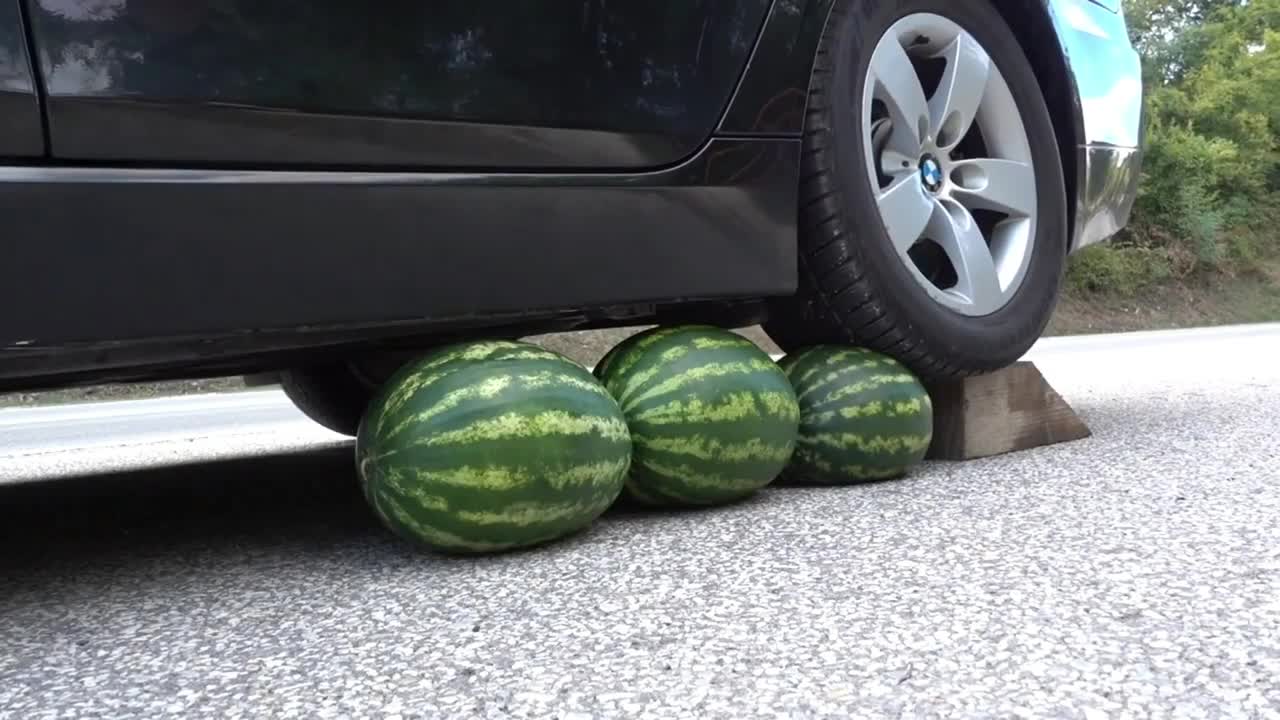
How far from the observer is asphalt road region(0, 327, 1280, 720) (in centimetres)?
118

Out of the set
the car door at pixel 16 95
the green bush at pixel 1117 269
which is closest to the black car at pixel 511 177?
the car door at pixel 16 95

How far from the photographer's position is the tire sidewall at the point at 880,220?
245 centimetres

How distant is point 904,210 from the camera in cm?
256

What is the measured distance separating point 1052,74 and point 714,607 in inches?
88.9

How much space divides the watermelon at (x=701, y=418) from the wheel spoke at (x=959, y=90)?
2.99 feet

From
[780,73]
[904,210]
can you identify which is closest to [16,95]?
[780,73]

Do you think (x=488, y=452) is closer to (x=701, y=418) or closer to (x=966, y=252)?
(x=701, y=418)

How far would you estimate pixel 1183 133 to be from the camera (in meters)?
27.0

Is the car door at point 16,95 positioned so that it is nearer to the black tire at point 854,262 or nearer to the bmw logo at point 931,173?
the black tire at point 854,262

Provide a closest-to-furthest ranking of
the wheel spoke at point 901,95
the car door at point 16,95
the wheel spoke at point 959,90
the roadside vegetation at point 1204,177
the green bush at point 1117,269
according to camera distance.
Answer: the car door at point 16,95 → the wheel spoke at point 901,95 → the wheel spoke at point 959,90 → the green bush at point 1117,269 → the roadside vegetation at point 1204,177

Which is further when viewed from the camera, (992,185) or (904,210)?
(992,185)

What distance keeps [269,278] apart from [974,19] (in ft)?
6.50

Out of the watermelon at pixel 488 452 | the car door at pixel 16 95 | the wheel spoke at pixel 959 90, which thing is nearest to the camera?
the car door at pixel 16 95

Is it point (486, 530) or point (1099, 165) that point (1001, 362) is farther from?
point (486, 530)
